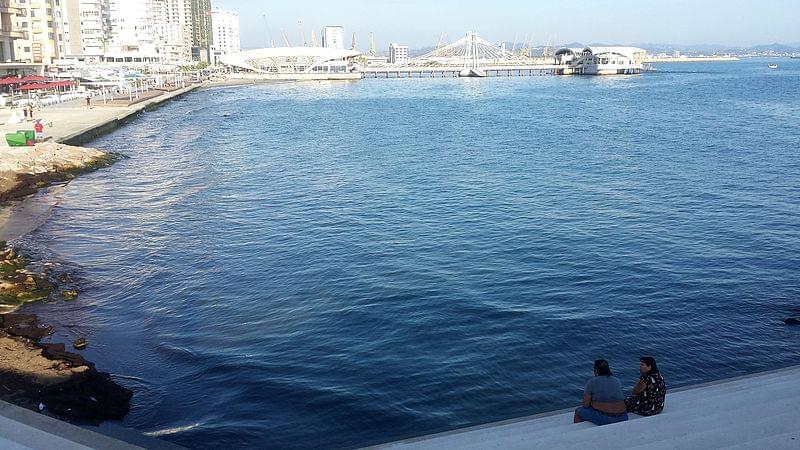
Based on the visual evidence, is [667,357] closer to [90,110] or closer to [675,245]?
[675,245]

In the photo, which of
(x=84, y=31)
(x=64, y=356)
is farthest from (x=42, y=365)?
(x=84, y=31)

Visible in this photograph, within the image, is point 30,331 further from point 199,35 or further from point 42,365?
point 199,35

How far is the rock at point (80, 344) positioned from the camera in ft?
33.1

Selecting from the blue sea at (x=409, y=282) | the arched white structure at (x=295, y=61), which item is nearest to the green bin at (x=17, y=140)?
the blue sea at (x=409, y=282)

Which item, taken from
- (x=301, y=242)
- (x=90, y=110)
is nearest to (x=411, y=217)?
(x=301, y=242)

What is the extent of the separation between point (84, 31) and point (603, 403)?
10855 centimetres

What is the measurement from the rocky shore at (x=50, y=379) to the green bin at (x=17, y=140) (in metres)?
17.4

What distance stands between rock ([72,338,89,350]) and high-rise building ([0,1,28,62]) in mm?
57361

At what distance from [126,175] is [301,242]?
1255cm

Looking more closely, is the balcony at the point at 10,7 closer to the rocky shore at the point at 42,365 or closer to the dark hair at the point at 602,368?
the rocky shore at the point at 42,365

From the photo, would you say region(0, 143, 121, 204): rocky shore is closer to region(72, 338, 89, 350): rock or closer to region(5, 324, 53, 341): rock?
region(5, 324, 53, 341): rock

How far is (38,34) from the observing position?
222 feet

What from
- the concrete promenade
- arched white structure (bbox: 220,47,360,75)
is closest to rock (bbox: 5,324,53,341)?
the concrete promenade

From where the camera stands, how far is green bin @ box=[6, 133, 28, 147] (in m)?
25.8
